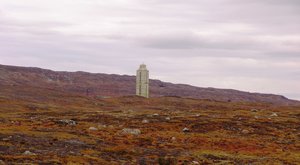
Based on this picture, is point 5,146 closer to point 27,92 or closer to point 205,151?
point 205,151

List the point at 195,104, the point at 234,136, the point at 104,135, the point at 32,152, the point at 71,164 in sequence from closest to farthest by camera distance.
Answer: the point at 71,164 < the point at 32,152 < the point at 104,135 < the point at 234,136 < the point at 195,104

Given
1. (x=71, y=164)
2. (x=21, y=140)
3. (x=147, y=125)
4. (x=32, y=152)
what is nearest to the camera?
(x=71, y=164)

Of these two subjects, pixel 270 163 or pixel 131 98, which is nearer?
pixel 270 163

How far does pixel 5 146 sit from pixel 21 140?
3.85 m

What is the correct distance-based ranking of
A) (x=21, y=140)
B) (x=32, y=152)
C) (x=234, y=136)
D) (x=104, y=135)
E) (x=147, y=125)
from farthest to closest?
(x=147, y=125) → (x=234, y=136) → (x=104, y=135) → (x=21, y=140) → (x=32, y=152)

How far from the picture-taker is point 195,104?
563 feet

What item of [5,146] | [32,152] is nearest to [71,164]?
[32,152]

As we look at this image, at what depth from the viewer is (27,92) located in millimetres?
176375

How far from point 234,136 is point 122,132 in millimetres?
13586

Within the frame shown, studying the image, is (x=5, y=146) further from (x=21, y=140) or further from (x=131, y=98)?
(x=131, y=98)

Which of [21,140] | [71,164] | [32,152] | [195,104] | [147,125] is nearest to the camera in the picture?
[71,164]

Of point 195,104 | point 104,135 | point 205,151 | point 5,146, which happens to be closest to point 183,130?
point 104,135

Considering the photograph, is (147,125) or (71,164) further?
(147,125)

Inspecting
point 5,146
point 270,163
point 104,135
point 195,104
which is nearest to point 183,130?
point 104,135
